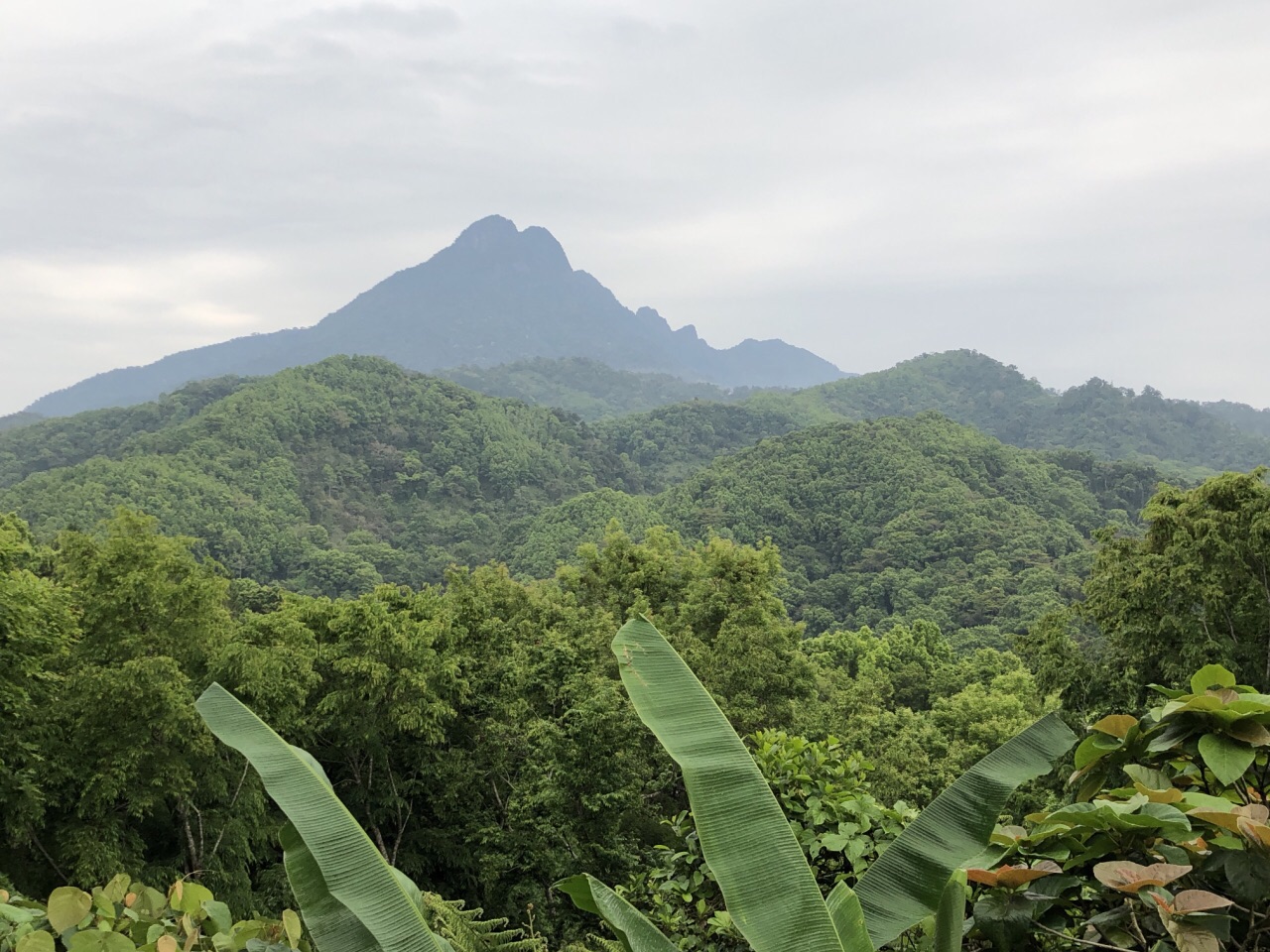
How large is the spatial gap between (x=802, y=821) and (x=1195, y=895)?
1.52 m

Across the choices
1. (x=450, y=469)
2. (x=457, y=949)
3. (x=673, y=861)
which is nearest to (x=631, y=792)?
(x=673, y=861)

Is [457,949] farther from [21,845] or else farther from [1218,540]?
[1218,540]

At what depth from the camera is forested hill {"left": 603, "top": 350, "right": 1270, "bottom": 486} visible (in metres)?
120

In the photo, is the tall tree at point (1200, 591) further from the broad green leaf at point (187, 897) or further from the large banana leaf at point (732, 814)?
the broad green leaf at point (187, 897)

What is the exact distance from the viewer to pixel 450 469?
91625 millimetres

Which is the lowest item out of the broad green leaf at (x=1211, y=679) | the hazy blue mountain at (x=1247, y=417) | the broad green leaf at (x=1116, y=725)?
the hazy blue mountain at (x=1247, y=417)

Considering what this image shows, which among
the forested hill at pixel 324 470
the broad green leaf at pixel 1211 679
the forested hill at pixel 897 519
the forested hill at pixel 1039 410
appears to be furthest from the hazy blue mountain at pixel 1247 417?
the broad green leaf at pixel 1211 679

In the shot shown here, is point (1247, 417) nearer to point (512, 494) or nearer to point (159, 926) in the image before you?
point (512, 494)

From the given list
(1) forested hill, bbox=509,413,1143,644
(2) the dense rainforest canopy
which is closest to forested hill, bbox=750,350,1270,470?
(1) forested hill, bbox=509,413,1143,644

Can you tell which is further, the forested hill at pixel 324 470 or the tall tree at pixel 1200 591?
the forested hill at pixel 324 470

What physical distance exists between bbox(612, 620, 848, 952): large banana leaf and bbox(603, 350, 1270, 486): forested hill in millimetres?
107153

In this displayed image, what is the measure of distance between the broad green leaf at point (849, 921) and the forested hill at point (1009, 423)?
10742 centimetres

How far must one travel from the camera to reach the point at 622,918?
5.34ft

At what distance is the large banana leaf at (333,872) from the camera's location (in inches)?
62.5
